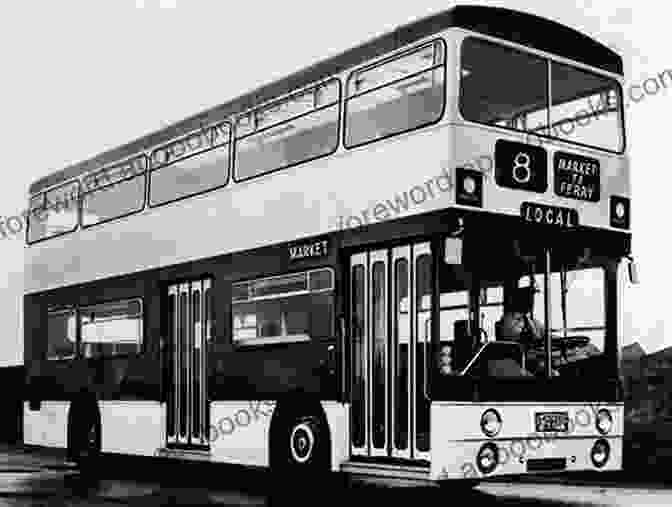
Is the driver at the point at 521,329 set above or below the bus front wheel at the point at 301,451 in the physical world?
above

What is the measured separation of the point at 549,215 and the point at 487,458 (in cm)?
243

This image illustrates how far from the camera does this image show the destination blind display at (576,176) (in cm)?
1184

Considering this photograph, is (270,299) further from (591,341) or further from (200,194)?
(591,341)

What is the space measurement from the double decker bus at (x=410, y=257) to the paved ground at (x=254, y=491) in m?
0.48

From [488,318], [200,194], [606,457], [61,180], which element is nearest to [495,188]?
[488,318]

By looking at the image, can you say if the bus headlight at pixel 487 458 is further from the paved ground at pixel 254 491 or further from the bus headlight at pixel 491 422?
the paved ground at pixel 254 491

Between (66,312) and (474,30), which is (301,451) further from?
(66,312)

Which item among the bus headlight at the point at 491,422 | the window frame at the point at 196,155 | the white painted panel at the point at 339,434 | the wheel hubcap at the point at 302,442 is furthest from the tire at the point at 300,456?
the window frame at the point at 196,155

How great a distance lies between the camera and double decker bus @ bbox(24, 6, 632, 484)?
11.1 meters

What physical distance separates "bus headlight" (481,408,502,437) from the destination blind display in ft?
7.62

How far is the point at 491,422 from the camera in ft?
35.7

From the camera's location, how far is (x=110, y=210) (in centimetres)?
1700

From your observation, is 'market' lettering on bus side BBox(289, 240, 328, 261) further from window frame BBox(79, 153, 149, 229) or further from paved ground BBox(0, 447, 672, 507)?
window frame BBox(79, 153, 149, 229)

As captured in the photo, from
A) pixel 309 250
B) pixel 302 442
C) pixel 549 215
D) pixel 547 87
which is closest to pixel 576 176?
pixel 549 215
